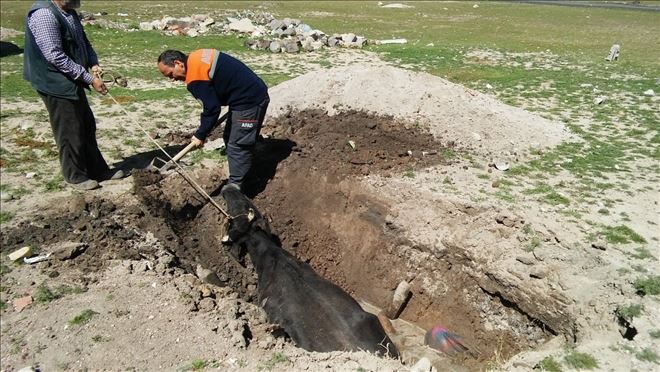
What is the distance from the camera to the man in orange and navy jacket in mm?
5680

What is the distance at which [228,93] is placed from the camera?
6.05 metres

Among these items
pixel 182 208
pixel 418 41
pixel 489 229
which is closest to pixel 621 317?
pixel 489 229

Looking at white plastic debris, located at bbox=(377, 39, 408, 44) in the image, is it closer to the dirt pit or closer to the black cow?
the dirt pit

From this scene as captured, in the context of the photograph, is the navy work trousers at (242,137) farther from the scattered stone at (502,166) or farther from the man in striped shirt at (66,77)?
the scattered stone at (502,166)

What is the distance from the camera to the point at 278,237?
6598 millimetres

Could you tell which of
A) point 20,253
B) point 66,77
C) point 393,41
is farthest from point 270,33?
point 20,253

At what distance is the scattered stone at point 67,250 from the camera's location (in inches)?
199

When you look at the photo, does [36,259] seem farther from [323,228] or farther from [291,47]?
[291,47]

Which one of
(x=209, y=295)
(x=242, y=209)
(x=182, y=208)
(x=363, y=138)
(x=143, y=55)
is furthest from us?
(x=143, y=55)

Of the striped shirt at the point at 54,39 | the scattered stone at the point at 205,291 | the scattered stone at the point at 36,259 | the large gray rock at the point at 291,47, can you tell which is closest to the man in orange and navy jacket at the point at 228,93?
the striped shirt at the point at 54,39

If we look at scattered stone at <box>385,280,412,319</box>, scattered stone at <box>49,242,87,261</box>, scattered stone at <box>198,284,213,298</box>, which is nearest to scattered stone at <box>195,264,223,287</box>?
scattered stone at <box>198,284,213,298</box>

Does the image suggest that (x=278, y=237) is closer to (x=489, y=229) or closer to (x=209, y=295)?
(x=209, y=295)

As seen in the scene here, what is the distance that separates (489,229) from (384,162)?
6.92ft

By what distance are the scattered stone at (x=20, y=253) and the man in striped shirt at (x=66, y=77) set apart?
1.50m
